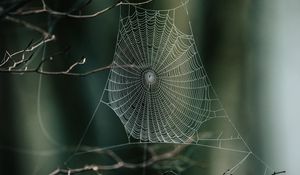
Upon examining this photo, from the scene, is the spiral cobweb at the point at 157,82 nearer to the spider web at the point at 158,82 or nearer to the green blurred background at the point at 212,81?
A: the spider web at the point at 158,82

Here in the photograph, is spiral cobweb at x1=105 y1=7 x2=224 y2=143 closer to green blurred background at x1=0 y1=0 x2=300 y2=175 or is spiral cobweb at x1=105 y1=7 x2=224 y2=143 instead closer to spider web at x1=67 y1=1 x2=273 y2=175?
spider web at x1=67 y1=1 x2=273 y2=175

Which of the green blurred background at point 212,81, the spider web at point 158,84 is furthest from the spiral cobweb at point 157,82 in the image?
the green blurred background at point 212,81

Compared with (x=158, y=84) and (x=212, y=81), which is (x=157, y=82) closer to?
(x=158, y=84)

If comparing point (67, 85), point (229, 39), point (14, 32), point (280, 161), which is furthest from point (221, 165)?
point (14, 32)

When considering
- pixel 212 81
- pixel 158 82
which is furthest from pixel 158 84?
pixel 212 81

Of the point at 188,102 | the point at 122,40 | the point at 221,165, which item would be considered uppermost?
the point at 122,40

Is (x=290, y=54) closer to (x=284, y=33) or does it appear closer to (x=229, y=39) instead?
(x=284, y=33)
